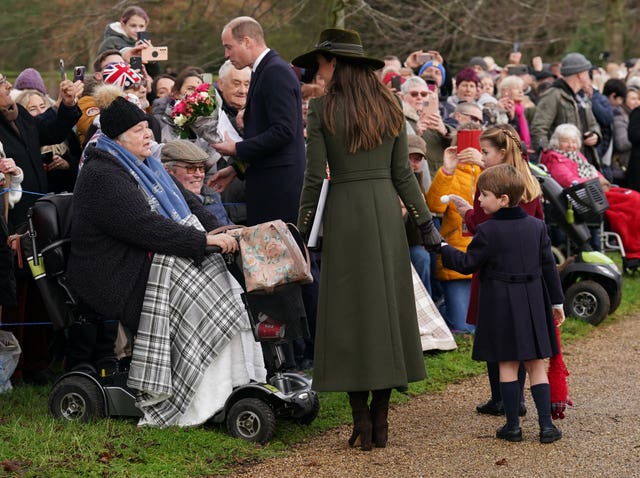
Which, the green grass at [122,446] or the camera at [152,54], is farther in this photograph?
the camera at [152,54]

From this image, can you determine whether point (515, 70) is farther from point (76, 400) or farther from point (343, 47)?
point (76, 400)

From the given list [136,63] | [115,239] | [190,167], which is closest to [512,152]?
[190,167]

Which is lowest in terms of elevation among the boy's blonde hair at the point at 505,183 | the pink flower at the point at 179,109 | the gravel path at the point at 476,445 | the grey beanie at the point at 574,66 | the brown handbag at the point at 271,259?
the gravel path at the point at 476,445

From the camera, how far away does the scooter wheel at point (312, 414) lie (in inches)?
255

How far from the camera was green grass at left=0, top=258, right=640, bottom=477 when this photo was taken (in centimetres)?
572

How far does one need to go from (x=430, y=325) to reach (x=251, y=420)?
9.33 ft

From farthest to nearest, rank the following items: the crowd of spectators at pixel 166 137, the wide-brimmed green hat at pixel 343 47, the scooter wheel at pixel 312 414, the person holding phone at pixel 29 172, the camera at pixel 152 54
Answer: the camera at pixel 152 54 < the person holding phone at pixel 29 172 < the crowd of spectators at pixel 166 137 < the scooter wheel at pixel 312 414 < the wide-brimmed green hat at pixel 343 47

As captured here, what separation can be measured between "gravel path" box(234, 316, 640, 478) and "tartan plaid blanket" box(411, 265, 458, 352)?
826 millimetres

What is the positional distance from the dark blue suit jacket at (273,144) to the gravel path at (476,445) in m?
1.59

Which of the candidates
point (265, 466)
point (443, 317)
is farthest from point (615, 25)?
point (265, 466)

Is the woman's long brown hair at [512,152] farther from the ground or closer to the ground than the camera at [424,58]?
closer to the ground

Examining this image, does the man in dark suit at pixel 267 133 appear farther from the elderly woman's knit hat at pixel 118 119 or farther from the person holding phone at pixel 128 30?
the person holding phone at pixel 128 30

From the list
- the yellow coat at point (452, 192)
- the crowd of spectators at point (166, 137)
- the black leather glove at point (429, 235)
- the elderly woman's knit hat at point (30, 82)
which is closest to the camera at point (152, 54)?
the crowd of spectators at point (166, 137)

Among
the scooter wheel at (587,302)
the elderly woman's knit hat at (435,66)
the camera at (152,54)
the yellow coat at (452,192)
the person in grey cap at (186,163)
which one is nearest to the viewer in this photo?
the person in grey cap at (186,163)
